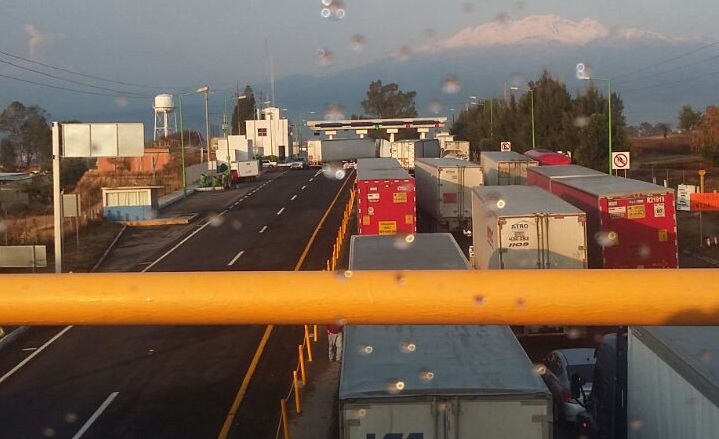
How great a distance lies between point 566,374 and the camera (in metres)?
12.4

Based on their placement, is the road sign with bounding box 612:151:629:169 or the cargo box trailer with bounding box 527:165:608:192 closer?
the cargo box trailer with bounding box 527:165:608:192

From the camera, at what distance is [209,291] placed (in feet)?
5.86

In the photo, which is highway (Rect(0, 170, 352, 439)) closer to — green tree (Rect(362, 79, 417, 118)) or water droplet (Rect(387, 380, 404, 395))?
water droplet (Rect(387, 380, 404, 395))

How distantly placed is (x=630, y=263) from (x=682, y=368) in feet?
47.7

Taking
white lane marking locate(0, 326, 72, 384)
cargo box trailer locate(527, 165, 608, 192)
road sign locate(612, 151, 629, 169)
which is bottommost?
white lane marking locate(0, 326, 72, 384)

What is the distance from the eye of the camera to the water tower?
94188mm

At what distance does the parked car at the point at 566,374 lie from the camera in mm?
11805

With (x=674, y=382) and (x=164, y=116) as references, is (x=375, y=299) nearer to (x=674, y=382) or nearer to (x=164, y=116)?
(x=674, y=382)

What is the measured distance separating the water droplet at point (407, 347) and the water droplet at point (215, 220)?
3197 centimetres

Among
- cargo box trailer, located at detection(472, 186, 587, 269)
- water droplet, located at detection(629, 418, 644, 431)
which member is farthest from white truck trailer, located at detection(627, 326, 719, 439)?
cargo box trailer, located at detection(472, 186, 587, 269)

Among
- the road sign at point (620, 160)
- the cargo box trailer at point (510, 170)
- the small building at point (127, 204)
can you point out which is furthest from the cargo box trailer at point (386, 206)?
the small building at point (127, 204)

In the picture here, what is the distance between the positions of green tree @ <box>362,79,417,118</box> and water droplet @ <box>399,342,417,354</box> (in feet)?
382

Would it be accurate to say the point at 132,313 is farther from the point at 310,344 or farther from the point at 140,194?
the point at 140,194

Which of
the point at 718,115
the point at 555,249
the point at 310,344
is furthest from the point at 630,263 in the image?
the point at 718,115
